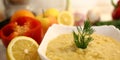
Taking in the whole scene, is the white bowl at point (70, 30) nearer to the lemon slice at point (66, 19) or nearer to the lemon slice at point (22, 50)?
the lemon slice at point (22, 50)

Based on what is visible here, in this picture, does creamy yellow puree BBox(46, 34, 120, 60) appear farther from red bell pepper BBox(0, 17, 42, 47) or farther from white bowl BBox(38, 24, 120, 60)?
red bell pepper BBox(0, 17, 42, 47)

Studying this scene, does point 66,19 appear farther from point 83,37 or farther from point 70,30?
point 83,37

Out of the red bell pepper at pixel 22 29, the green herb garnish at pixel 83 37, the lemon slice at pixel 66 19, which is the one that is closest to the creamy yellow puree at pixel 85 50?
the green herb garnish at pixel 83 37

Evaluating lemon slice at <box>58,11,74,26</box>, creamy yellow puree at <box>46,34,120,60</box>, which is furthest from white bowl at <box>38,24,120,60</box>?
lemon slice at <box>58,11,74,26</box>

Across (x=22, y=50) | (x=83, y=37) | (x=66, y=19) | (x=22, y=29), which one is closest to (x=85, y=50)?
(x=83, y=37)

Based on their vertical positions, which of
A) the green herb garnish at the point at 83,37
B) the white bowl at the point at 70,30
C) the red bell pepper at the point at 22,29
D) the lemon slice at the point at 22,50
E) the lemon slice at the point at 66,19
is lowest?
the lemon slice at the point at 66,19
